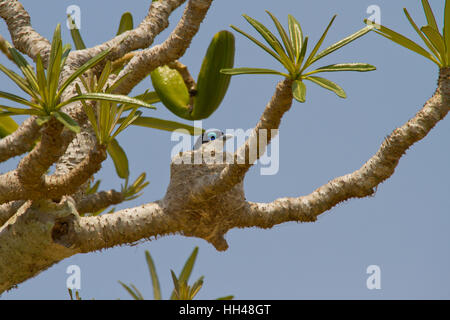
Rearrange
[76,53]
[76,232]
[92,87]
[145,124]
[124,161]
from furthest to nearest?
[124,161]
[145,124]
[76,53]
[76,232]
[92,87]

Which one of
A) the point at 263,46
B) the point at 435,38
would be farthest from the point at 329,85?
the point at 435,38

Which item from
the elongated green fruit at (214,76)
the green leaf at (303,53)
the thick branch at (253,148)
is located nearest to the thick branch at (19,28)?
the elongated green fruit at (214,76)

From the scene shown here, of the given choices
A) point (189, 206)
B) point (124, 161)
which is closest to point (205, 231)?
point (189, 206)

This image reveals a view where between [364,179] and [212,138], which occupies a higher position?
[212,138]

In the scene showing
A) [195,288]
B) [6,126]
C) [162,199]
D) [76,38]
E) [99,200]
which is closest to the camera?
[162,199]

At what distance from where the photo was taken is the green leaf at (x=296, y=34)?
1.63m

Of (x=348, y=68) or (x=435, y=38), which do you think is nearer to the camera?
(x=348, y=68)

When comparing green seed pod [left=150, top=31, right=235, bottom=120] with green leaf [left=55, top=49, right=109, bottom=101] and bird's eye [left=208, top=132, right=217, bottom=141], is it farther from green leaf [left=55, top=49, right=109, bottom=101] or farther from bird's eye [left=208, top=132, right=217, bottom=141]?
green leaf [left=55, top=49, right=109, bottom=101]

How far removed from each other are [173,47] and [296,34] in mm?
667

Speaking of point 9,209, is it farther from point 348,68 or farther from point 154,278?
point 348,68

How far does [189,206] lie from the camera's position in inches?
82.2

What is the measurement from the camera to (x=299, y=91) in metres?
1.51
